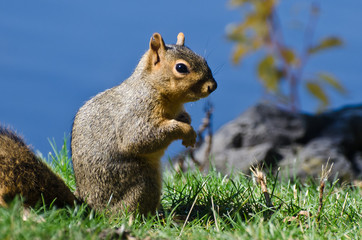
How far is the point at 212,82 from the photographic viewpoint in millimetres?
3102

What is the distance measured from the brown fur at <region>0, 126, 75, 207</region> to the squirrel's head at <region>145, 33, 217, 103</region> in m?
0.87

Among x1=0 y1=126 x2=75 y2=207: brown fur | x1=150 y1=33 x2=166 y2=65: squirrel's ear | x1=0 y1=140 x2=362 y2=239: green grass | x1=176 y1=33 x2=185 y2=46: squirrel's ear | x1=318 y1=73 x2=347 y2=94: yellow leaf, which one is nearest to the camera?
x1=0 y1=140 x2=362 y2=239: green grass

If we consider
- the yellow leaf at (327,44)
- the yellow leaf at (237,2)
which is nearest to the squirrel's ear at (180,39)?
the yellow leaf at (237,2)

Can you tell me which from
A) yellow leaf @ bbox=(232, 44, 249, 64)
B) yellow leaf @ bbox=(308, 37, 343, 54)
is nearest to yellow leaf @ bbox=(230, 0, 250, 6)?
yellow leaf @ bbox=(232, 44, 249, 64)

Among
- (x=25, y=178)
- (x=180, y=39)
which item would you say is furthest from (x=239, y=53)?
(x=25, y=178)

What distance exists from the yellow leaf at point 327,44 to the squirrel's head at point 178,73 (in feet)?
14.0

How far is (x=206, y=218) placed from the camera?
10.1 feet

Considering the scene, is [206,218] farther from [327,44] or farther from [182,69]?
[327,44]

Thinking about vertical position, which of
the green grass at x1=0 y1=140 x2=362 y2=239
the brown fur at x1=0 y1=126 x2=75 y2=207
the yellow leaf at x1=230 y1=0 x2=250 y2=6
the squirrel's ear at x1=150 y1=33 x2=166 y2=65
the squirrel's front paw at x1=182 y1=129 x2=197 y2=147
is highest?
the yellow leaf at x1=230 y1=0 x2=250 y2=6

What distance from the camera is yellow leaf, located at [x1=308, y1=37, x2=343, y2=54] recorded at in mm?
6906

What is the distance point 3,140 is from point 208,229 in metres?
Result: 1.32

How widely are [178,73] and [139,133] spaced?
446 millimetres

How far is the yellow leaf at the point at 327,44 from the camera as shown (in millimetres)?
6906

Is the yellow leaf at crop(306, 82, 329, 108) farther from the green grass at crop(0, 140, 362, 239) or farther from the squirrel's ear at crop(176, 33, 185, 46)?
the squirrel's ear at crop(176, 33, 185, 46)
